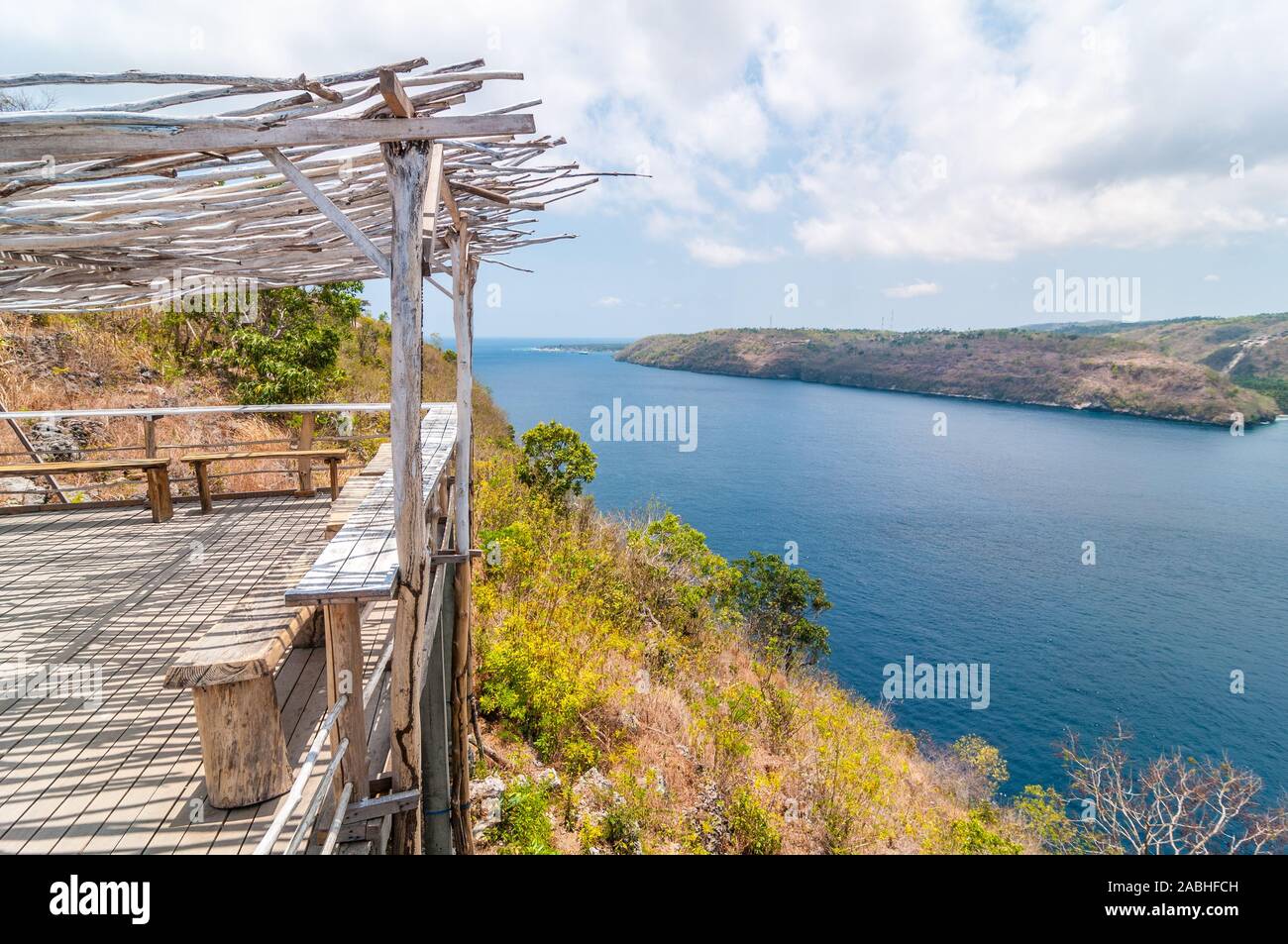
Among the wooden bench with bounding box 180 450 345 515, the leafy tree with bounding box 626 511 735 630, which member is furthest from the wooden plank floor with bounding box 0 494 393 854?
the leafy tree with bounding box 626 511 735 630

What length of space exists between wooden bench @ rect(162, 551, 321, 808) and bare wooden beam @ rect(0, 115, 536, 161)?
1816 mm

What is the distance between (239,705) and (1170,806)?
21.3 metres

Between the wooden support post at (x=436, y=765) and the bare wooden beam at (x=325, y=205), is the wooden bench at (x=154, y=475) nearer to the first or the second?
the wooden support post at (x=436, y=765)

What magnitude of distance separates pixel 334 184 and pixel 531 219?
67.7 inches

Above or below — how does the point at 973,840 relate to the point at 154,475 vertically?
below

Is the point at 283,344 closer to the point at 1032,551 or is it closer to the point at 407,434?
the point at 407,434

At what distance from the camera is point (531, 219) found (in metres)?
4.75

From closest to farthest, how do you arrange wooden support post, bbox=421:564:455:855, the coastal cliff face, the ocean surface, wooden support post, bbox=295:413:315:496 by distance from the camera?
wooden support post, bbox=421:564:455:855
wooden support post, bbox=295:413:315:496
the ocean surface
the coastal cliff face

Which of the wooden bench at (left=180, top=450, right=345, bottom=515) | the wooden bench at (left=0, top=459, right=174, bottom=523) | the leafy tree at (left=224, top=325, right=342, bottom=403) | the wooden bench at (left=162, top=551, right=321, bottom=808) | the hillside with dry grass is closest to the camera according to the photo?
the wooden bench at (left=162, top=551, right=321, bottom=808)

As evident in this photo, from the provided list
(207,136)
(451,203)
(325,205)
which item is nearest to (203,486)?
(451,203)

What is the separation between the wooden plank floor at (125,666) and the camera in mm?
2465

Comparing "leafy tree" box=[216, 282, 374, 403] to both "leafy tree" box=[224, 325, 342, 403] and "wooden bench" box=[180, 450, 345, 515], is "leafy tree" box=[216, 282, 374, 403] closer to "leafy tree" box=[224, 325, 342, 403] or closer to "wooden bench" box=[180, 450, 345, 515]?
"leafy tree" box=[224, 325, 342, 403]

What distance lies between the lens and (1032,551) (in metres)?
31.9

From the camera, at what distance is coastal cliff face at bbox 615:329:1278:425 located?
66.5 meters
